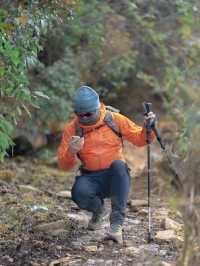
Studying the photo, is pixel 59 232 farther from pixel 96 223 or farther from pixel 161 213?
pixel 161 213

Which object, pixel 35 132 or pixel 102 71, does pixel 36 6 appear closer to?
pixel 35 132

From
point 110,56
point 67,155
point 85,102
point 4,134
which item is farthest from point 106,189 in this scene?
point 110,56

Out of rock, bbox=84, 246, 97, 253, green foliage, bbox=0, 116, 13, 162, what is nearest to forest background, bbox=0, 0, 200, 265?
green foliage, bbox=0, 116, 13, 162

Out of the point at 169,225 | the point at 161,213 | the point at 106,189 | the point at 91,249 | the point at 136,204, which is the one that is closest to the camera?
the point at 91,249

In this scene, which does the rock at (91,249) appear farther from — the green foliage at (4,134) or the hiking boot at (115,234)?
the green foliage at (4,134)

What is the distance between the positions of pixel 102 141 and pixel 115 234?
0.91m

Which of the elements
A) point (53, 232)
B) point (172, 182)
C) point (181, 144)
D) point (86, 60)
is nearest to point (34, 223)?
point (53, 232)

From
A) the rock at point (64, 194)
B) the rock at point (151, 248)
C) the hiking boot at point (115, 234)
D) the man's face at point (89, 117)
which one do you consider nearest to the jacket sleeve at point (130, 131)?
the man's face at point (89, 117)

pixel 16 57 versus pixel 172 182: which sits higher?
pixel 16 57

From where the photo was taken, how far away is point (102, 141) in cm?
783

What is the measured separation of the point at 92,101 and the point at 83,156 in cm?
59

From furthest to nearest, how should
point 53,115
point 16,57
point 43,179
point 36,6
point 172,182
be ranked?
point 53,115
point 43,179
point 36,6
point 16,57
point 172,182

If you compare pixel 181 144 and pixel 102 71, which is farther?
pixel 102 71

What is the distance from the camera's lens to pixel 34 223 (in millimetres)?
8531
